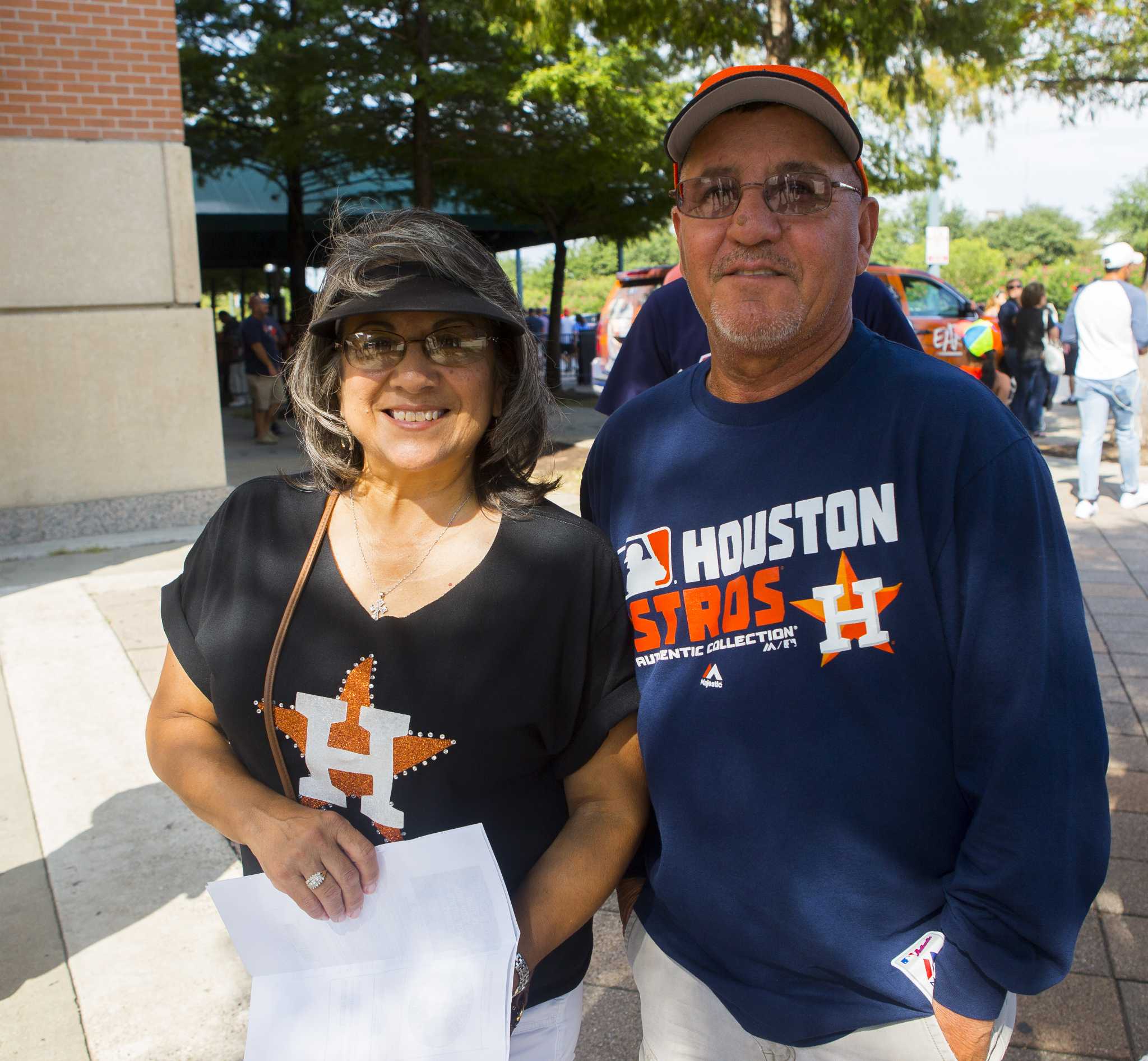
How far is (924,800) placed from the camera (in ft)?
Result: 4.96

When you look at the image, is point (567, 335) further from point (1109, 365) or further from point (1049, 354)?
point (1109, 365)

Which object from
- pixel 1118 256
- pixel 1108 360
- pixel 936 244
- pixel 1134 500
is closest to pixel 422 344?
pixel 1108 360

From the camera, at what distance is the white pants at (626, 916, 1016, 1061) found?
60.5 inches

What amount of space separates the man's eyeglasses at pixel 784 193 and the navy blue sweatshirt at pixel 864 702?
21 centimetres

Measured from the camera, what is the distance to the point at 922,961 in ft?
4.99

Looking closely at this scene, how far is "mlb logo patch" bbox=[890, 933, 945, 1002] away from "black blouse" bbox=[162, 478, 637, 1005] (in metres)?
0.53

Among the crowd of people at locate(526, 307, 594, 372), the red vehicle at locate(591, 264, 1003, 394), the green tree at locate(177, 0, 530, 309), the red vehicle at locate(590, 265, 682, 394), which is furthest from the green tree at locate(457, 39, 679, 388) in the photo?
the crowd of people at locate(526, 307, 594, 372)

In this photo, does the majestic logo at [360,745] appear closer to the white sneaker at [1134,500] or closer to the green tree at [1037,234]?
the white sneaker at [1134,500]

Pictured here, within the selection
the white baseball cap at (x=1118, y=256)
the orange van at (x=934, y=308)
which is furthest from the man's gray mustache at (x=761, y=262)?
the orange van at (x=934, y=308)

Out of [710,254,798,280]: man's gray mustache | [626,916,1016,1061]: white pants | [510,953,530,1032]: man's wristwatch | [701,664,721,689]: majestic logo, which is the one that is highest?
[710,254,798,280]: man's gray mustache

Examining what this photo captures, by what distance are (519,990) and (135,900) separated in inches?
88.6

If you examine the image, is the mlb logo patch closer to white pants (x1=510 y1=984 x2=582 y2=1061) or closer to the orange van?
white pants (x1=510 y1=984 x2=582 y2=1061)

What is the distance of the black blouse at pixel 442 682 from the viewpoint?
65.6 inches

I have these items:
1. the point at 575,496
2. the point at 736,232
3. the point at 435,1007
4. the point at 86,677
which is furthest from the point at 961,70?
the point at 435,1007
